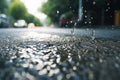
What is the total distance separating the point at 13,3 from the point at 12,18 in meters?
3.77

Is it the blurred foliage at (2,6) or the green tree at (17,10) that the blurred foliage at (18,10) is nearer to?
the green tree at (17,10)

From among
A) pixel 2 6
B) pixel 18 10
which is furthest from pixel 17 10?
pixel 2 6

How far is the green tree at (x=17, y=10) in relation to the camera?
62.6 metres

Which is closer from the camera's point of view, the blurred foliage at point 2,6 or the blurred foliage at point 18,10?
the blurred foliage at point 2,6

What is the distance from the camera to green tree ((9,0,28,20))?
62.6 metres

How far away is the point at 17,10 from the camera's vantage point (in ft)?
208

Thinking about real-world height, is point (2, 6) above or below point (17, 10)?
above

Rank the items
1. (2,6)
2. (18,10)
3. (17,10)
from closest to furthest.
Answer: (2,6) → (17,10) → (18,10)

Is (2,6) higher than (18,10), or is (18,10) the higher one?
(2,6)

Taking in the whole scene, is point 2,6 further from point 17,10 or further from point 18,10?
point 18,10

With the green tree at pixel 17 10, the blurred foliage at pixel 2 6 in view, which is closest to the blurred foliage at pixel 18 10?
the green tree at pixel 17 10

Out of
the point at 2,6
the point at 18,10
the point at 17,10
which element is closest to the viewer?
the point at 2,6

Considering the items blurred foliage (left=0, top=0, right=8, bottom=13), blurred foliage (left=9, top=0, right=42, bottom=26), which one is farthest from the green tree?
blurred foliage (left=0, top=0, right=8, bottom=13)

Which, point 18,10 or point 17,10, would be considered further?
point 18,10
